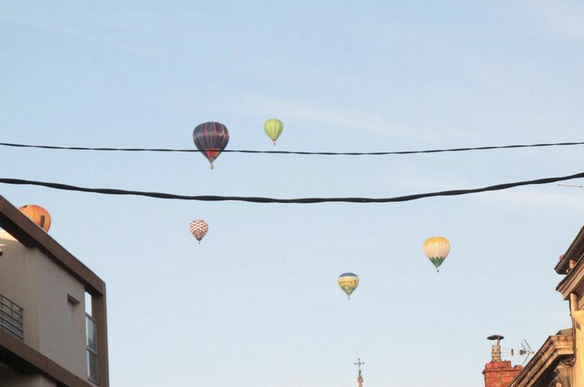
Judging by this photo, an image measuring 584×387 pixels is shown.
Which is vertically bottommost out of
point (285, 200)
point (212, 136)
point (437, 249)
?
point (285, 200)

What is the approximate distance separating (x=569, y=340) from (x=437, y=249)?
27.6 m

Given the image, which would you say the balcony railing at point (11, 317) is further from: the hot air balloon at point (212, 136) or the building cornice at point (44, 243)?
the hot air balloon at point (212, 136)

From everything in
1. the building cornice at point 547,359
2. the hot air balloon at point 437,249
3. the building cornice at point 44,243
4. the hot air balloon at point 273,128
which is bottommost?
the building cornice at point 547,359

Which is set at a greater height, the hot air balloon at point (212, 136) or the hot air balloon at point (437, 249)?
the hot air balloon at point (212, 136)

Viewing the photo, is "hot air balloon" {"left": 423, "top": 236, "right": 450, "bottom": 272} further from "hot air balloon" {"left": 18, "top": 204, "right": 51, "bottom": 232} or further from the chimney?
"hot air balloon" {"left": 18, "top": 204, "right": 51, "bottom": 232}

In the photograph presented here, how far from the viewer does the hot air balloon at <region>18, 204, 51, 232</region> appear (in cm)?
4438

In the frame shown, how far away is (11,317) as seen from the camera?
35.0 m

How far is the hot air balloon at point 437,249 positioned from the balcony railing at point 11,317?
36.0 metres

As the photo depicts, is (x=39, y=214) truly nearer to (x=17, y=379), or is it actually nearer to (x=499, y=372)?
(x=17, y=379)

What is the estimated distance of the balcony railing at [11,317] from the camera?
34.7 meters

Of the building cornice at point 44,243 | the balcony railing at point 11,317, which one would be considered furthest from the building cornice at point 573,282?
the balcony railing at point 11,317

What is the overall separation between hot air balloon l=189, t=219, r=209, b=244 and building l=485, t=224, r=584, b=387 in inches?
1282

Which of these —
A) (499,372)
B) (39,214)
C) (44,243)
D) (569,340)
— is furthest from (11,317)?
(499,372)

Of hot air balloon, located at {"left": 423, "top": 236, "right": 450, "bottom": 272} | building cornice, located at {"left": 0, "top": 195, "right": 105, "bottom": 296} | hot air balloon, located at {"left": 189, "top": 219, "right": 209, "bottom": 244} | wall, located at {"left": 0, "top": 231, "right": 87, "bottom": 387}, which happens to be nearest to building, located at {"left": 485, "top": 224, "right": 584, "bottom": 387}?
building cornice, located at {"left": 0, "top": 195, "right": 105, "bottom": 296}
